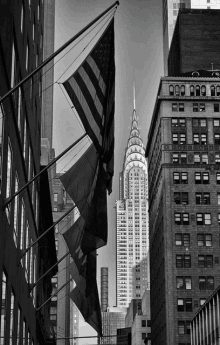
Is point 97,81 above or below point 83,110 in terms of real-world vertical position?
above

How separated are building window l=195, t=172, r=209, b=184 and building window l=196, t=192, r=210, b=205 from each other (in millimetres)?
1993

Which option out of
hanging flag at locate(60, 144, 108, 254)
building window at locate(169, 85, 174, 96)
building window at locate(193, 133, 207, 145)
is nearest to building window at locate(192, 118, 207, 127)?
building window at locate(193, 133, 207, 145)

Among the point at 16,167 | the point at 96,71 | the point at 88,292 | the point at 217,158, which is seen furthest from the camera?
the point at 217,158

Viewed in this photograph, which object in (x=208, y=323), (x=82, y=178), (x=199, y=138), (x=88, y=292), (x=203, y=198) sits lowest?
(x=88, y=292)

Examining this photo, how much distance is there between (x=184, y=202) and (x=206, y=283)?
43.9 feet

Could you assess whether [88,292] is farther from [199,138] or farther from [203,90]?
[203,90]

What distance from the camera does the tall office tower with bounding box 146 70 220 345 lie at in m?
115

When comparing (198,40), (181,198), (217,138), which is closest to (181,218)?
(181,198)

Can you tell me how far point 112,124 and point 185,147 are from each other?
312ft

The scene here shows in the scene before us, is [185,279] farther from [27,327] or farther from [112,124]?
[112,124]

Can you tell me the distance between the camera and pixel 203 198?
121000 mm

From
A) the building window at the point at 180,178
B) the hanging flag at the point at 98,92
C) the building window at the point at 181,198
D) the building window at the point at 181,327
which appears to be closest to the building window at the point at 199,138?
the building window at the point at 180,178

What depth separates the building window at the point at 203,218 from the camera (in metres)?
120

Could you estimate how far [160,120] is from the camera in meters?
127
